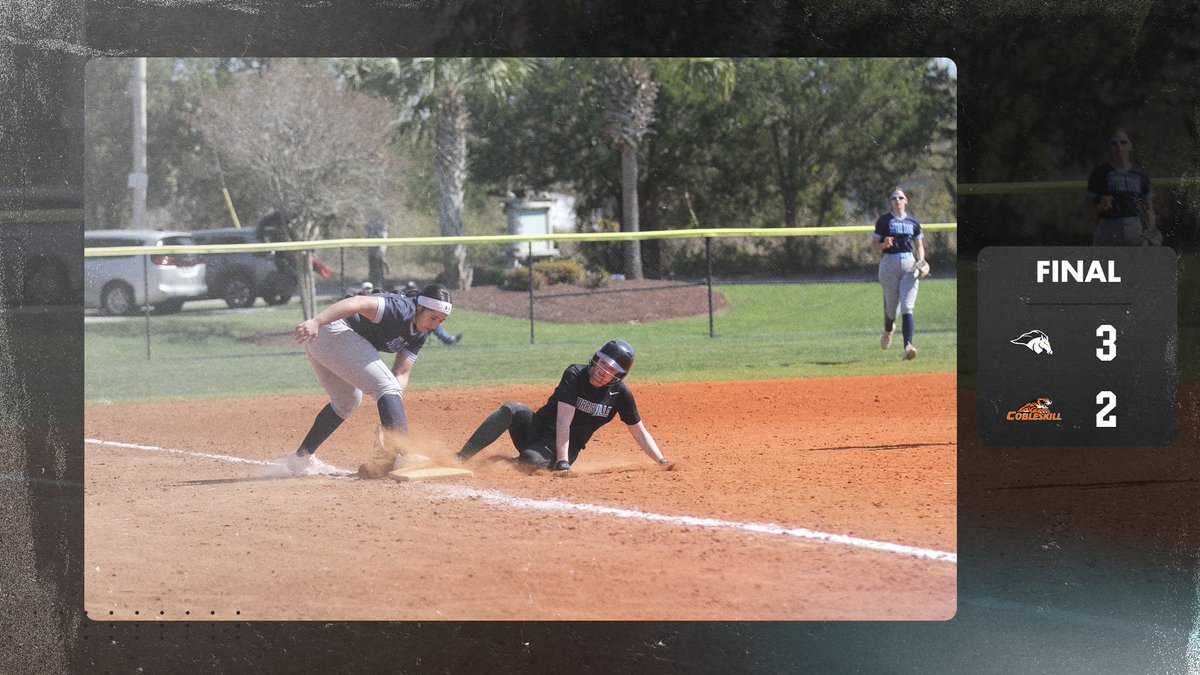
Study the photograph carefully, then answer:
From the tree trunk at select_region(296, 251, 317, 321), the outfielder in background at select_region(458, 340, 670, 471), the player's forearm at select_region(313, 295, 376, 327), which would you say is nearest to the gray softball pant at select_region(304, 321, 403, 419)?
the player's forearm at select_region(313, 295, 376, 327)

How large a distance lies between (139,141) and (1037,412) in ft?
9.65

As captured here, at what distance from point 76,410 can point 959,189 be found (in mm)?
2722

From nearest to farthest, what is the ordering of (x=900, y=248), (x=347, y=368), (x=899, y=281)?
(x=347, y=368) → (x=900, y=248) → (x=899, y=281)

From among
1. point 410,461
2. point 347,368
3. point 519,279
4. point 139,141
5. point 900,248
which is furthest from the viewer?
point 519,279

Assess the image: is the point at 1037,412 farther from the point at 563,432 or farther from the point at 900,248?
the point at 563,432

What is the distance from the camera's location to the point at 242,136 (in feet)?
15.7

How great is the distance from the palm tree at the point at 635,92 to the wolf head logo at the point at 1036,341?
1.30 meters

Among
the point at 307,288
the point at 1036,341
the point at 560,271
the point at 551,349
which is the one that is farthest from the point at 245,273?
the point at 1036,341

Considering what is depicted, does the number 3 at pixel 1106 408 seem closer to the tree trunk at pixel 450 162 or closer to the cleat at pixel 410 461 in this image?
the tree trunk at pixel 450 162

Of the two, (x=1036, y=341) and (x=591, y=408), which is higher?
(x=1036, y=341)

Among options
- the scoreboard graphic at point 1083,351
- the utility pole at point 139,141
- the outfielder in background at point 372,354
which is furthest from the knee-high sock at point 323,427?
the scoreboard graphic at point 1083,351

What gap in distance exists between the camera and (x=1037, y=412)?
9.85 ft

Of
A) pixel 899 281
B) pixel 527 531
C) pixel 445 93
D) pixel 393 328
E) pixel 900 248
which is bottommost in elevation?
pixel 527 531

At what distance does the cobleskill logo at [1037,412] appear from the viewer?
2.99 m
